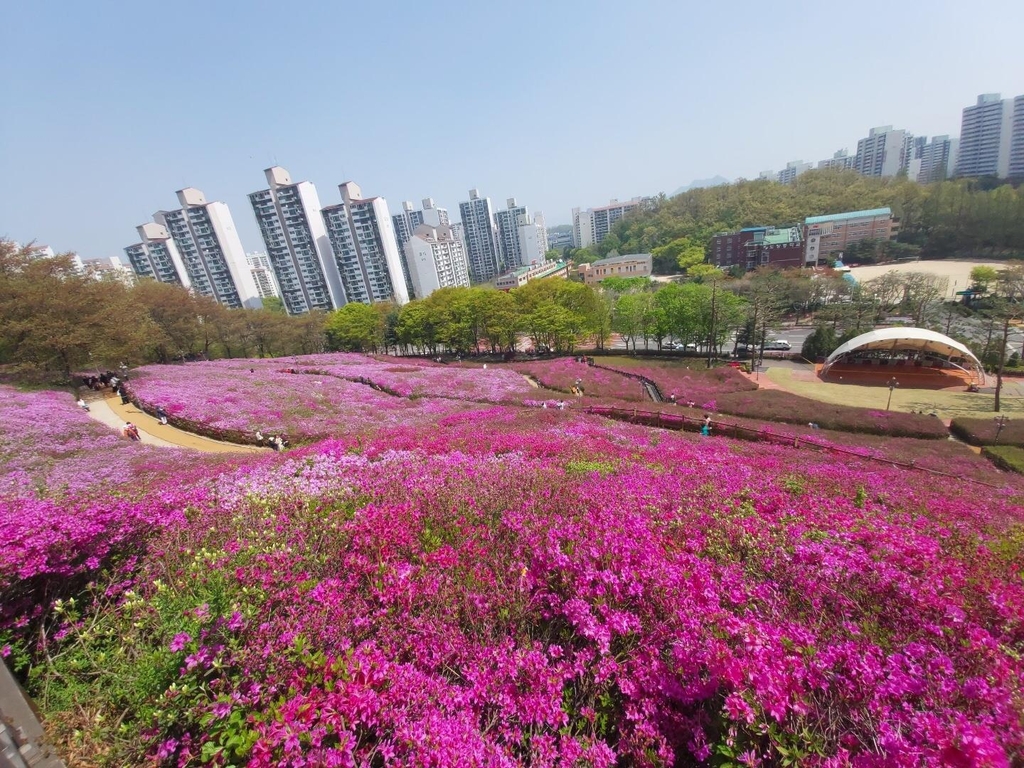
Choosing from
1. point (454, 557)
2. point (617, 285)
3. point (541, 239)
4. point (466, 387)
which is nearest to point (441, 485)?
point (454, 557)

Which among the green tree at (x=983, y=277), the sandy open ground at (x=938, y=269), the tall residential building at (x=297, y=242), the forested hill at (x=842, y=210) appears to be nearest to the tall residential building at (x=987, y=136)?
the forested hill at (x=842, y=210)

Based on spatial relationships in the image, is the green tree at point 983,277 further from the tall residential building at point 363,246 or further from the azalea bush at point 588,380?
the tall residential building at point 363,246

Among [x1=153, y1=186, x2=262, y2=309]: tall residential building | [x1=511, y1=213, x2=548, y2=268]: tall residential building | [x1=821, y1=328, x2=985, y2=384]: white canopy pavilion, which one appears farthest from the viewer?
[x1=511, y1=213, x2=548, y2=268]: tall residential building

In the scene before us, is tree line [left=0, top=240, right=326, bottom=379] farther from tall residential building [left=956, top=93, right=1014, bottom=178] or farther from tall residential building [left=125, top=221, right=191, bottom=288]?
tall residential building [left=956, top=93, right=1014, bottom=178]

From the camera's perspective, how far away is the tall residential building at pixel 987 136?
131400 millimetres

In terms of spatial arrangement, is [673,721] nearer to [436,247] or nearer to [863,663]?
[863,663]

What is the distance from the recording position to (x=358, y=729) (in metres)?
3.20

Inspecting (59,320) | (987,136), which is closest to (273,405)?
(59,320)

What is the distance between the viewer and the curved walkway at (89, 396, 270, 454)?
1627 cm

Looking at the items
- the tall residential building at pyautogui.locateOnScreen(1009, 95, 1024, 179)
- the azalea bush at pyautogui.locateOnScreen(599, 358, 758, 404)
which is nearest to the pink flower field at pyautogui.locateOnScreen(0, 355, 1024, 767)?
the azalea bush at pyautogui.locateOnScreen(599, 358, 758, 404)

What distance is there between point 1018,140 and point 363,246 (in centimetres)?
19093

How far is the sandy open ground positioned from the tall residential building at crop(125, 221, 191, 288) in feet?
461

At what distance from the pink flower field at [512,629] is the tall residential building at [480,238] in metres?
169

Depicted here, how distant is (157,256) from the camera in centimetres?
9912
